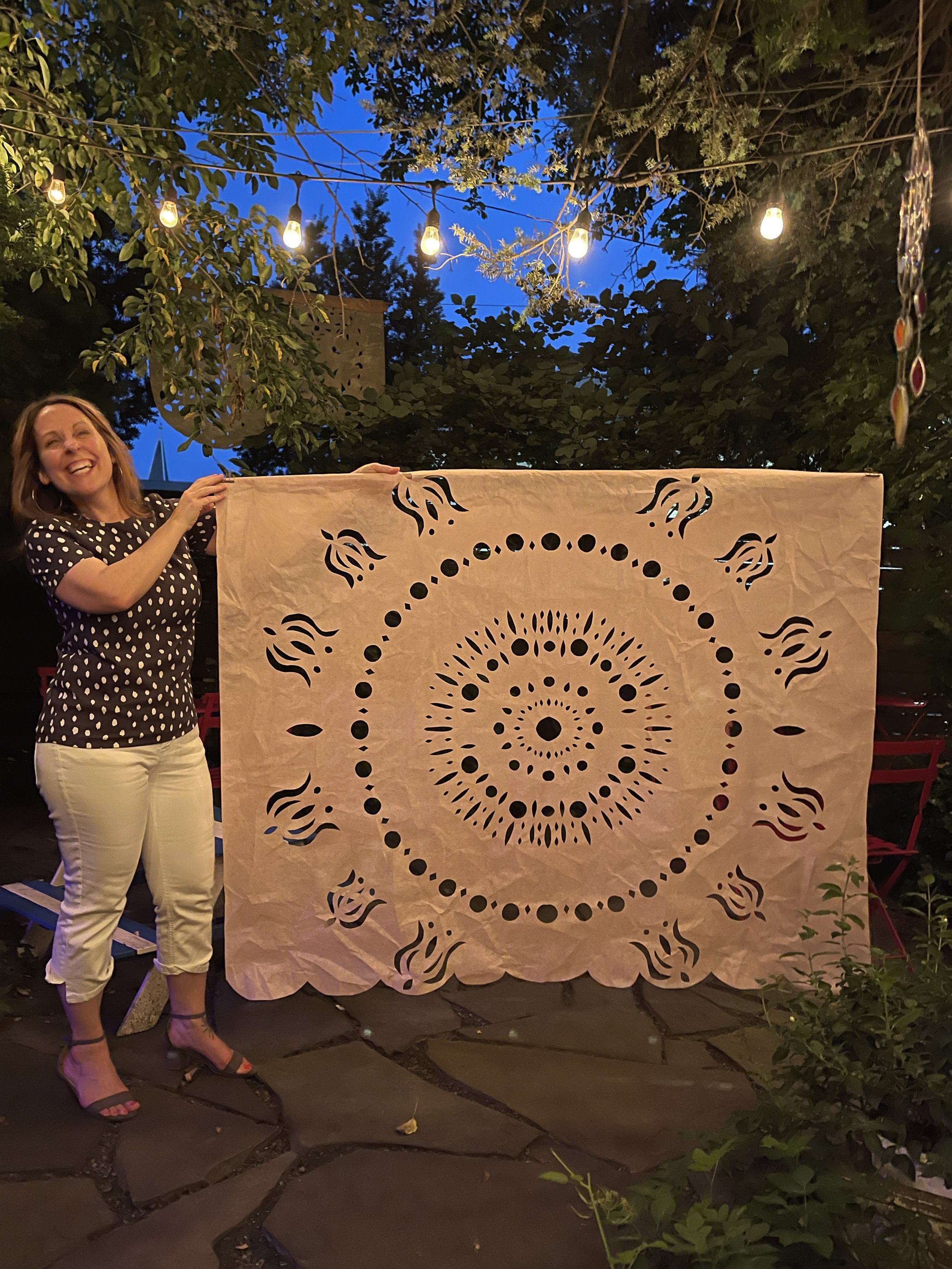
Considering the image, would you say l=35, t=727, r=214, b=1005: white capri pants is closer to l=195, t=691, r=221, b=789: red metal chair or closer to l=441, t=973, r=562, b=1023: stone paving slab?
l=441, t=973, r=562, b=1023: stone paving slab

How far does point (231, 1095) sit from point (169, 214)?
8.84 feet

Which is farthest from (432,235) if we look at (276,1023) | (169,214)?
(276,1023)

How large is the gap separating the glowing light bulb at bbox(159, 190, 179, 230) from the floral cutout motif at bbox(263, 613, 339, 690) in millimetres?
1716

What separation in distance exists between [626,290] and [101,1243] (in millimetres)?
4128

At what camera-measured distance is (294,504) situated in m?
2.12

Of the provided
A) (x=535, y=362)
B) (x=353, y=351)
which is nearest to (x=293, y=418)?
(x=353, y=351)

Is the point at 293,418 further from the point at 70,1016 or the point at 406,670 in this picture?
the point at 70,1016

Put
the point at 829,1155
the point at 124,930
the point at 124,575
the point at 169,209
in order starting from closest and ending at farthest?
the point at 829,1155 < the point at 124,575 < the point at 124,930 < the point at 169,209

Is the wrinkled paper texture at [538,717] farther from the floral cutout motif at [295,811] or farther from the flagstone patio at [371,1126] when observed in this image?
the flagstone patio at [371,1126]

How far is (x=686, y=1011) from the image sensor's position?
8.86ft

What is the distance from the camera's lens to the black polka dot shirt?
1.99 m

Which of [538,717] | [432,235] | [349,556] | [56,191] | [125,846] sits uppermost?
[432,235]

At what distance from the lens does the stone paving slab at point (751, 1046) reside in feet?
7.70

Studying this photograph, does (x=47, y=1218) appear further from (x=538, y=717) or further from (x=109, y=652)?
(x=538, y=717)
